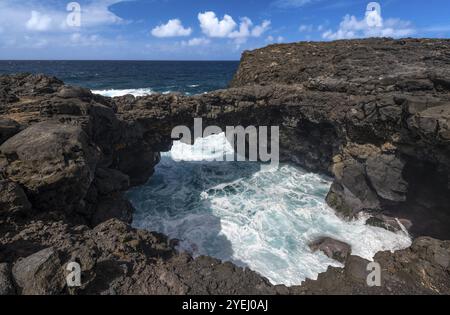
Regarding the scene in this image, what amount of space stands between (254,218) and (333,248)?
4288 millimetres

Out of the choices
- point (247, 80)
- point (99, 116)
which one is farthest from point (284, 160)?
point (99, 116)

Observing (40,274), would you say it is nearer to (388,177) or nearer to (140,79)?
(388,177)

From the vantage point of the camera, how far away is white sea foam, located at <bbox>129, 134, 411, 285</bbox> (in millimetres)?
13203

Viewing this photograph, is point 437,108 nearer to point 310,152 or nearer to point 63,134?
point 310,152

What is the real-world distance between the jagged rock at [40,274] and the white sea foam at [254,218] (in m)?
8.01

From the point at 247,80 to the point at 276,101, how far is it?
4.29 metres

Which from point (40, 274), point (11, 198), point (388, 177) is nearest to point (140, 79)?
point (388, 177)

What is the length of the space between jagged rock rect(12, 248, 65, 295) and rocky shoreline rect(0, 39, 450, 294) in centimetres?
2

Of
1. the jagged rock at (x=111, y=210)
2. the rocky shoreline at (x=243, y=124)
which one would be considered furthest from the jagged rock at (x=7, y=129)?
the jagged rock at (x=111, y=210)

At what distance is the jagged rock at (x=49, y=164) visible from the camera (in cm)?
880

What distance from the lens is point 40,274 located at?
Answer: 5953 millimetres

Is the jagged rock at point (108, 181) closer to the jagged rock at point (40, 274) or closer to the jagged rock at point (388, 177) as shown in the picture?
the jagged rock at point (40, 274)
